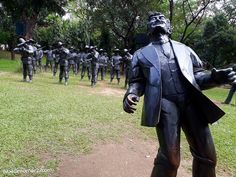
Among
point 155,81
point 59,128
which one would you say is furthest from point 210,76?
point 59,128

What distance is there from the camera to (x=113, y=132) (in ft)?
25.8

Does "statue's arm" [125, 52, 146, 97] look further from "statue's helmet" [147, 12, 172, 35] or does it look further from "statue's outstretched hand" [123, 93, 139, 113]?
"statue's helmet" [147, 12, 172, 35]

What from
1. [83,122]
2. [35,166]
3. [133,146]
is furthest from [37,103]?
[35,166]

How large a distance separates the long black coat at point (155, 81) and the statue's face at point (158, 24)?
0.15m

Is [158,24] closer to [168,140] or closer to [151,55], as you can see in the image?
[151,55]

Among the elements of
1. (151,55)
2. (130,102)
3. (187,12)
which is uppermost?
(187,12)

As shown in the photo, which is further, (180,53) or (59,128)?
(59,128)

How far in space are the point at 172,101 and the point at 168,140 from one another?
391mm

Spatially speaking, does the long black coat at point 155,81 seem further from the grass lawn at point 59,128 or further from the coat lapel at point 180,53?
the grass lawn at point 59,128

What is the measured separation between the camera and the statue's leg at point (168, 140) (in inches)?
140

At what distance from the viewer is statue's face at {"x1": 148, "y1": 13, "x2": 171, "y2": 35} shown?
152 inches

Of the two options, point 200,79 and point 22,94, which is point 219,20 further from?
point 200,79

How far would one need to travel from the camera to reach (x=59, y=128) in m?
7.67

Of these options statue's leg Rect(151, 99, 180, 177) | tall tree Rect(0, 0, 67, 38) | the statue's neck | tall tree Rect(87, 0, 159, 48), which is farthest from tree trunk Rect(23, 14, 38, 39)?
statue's leg Rect(151, 99, 180, 177)
